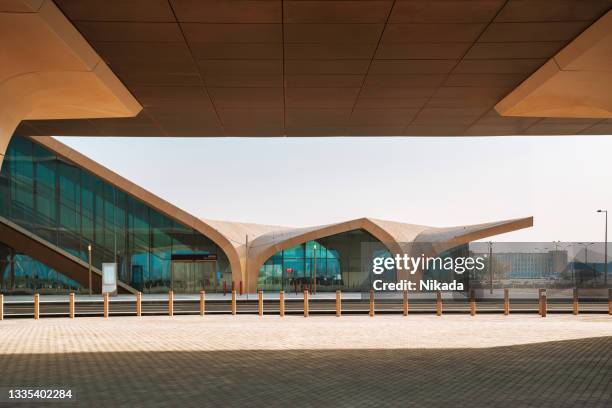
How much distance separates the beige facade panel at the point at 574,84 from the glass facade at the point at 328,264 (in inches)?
1340

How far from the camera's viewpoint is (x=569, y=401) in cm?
787

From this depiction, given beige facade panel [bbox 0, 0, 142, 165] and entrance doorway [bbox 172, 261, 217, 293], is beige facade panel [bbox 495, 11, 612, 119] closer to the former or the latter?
beige facade panel [bbox 0, 0, 142, 165]

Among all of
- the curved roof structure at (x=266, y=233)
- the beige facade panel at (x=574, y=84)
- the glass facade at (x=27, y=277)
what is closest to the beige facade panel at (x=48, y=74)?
the beige facade panel at (x=574, y=84)

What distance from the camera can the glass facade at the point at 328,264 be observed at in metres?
46.3

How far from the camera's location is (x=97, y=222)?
41.9 metres

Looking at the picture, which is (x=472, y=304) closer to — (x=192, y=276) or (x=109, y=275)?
(x=109, y=275)

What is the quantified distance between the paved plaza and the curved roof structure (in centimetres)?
2451

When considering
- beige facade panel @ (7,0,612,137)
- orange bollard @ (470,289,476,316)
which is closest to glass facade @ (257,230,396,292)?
orange bollard @ (470,289,476,316)

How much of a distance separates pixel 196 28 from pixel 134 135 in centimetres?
764

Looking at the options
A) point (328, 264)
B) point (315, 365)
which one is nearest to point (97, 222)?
point (328, 264)

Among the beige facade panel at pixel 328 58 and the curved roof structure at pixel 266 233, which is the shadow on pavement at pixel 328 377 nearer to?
the beige facade panel at pixel 328 58

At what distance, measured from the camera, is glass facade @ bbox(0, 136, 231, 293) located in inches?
1582

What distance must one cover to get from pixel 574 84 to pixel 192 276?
36.1m

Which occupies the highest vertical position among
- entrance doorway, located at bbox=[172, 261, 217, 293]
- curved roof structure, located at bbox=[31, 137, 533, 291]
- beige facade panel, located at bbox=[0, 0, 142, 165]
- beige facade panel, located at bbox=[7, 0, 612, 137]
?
beige facade panel, located at bbox=[7, 0, 612, 137]
